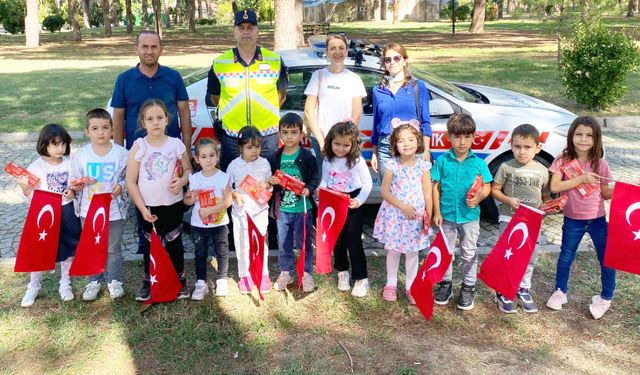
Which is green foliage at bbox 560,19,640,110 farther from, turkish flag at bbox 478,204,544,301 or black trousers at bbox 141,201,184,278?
black trousers at bbox 141,201,184,278

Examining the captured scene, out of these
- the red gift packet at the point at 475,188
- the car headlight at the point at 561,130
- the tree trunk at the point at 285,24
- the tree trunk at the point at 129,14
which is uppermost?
the tree trunk at the point at 129,14

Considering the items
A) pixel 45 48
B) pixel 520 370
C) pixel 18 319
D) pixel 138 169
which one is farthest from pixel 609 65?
pixel 45 48

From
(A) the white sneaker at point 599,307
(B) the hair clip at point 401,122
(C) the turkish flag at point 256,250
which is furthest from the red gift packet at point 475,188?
(C) the turkish flag at point 256,250

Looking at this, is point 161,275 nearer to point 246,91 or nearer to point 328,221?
point 328,221

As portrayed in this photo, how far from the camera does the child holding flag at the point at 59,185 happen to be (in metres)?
4.04

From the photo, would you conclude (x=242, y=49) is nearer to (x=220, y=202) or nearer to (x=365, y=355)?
(x=220, y=202)

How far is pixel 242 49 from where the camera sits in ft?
14.6

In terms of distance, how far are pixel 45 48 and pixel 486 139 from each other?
29.9 m

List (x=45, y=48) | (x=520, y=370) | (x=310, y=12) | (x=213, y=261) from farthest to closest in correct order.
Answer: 1. (x=310, y=12)
2. (x=45, y=48)
3. (x=213, y=261)
4. (x=520, y=370)

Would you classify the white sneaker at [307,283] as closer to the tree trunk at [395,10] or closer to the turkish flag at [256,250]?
the turkish flag at [256,250]

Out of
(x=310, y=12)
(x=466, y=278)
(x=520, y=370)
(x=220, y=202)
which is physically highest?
(x=310, y=12)

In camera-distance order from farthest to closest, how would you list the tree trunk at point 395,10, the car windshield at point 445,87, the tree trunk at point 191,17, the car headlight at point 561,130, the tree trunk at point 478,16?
1. the tree trunk at point 395,10
2. the tree trunk at point 191,17
3. the tree trunk at point 478,16
4. the car windshield at point 445,87
5. the car headlight at point 561,130

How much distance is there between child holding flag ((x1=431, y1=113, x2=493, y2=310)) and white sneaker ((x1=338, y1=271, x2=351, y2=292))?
2.78 ft

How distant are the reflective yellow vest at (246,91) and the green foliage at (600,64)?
25.9ft
